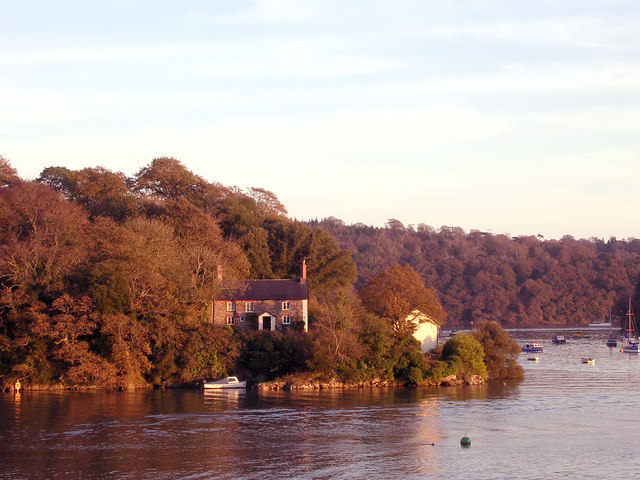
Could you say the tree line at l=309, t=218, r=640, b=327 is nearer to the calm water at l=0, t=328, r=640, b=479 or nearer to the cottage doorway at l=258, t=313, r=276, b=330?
the cottage doorway at l=258, t=313, r=276, b=330

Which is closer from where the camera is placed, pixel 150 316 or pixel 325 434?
pixel 325 434

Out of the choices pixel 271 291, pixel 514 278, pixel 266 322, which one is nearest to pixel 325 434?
pixel 266 322

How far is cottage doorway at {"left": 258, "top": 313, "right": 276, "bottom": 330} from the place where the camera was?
65.7 metres

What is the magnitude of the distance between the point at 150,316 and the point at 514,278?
127m

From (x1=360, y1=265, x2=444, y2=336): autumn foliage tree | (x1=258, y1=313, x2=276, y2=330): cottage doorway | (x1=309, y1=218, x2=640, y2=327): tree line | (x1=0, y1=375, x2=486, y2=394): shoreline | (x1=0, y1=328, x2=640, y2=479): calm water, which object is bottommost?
(x1=0, y1=328, x2=640, y2=479): calm water

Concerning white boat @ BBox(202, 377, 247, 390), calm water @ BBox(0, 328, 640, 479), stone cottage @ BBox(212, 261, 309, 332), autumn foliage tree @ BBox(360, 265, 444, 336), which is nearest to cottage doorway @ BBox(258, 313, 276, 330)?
stone cottage @ BBox(212, 261, 309, 332)

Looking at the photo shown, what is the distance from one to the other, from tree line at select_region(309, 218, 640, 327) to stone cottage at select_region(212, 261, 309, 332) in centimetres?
9221

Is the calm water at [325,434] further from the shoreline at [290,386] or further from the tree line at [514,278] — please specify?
the tree line at [514,278]

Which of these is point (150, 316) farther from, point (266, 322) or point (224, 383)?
point (266, 322)

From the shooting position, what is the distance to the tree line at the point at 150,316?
5725 cm

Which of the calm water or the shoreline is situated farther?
the shoreline

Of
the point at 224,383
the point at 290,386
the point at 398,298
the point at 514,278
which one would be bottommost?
the point at 290,386

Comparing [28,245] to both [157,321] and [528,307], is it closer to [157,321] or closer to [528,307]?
[157,321]

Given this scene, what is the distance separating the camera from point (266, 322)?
66.0 meters
